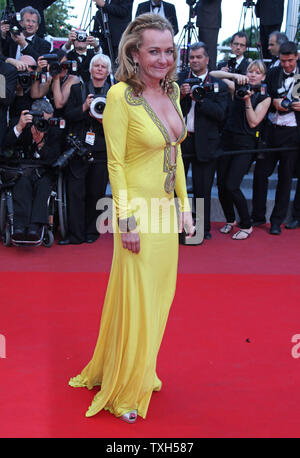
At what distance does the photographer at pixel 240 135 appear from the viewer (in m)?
6.27

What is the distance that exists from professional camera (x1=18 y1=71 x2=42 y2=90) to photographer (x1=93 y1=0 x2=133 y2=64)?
6.22 ft

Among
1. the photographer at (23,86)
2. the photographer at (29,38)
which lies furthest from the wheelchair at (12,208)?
the photographer at (29,38)

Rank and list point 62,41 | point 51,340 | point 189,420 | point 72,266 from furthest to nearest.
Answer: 1. point 62,41
2. point 72,266
3. point 51,340
4. point 189,420

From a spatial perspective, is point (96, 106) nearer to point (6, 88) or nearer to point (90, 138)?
point (90, 138)

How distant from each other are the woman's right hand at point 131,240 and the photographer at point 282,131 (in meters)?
4.07

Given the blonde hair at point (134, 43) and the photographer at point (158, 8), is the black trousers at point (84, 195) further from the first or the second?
the blonde hair at point (134, 43)

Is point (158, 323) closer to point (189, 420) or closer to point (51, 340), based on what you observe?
point (189, 420)

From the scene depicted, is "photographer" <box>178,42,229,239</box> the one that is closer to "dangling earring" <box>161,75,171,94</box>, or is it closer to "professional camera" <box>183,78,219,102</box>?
"professional camera" <box>183,78,219,102</box>

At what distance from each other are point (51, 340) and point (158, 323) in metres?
1.06

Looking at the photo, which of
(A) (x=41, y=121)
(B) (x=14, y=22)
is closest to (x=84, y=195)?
(A) (x=41, y=121)

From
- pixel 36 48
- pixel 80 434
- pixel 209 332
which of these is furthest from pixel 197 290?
pixel 36 48

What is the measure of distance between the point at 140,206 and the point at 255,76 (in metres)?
3.98

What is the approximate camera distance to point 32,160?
5930 mm
